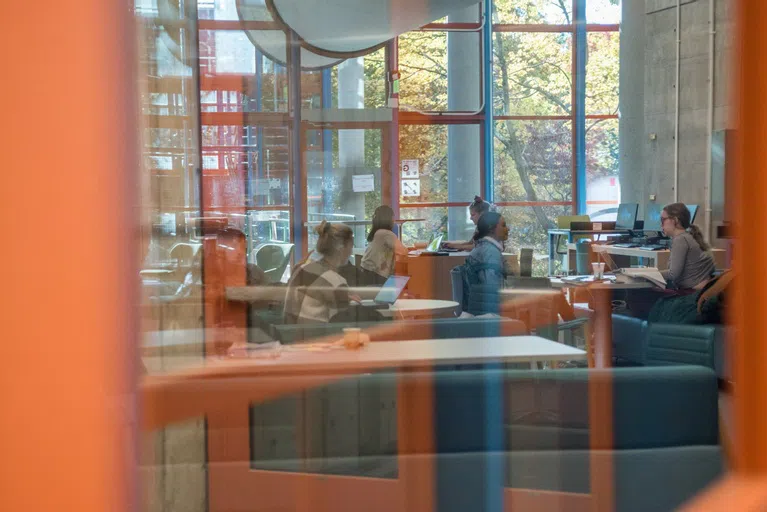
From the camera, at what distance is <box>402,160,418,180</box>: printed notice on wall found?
11.4 meters

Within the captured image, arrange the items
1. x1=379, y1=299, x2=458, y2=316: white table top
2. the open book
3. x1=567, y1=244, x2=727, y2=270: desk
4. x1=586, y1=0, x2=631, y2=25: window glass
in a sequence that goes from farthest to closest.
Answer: x1=586, y1=0, x2=631, y2=25: window glass → x1=567, y1=244, x2=727, y2=270: desk → the open book → x1=379, y1=299, x2=458, y2=316: white table top

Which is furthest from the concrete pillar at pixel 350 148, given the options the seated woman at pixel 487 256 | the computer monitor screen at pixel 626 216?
the computer monitor screen at pixel 626 216

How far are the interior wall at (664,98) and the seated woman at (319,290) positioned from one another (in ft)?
19.0

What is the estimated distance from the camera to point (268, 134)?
18.5 ft

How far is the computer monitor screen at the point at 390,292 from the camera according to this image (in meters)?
5.07

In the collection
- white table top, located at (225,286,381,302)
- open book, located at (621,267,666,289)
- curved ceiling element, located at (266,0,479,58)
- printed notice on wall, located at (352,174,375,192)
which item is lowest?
open book, located at (621,267,666,289)

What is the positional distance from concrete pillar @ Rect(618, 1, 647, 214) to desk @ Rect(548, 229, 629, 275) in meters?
0.81

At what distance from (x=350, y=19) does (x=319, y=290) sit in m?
3.36

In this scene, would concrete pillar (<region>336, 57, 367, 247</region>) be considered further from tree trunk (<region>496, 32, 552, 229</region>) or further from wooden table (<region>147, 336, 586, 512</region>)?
wooden table (<region>147, 336, 586, 512</region>)

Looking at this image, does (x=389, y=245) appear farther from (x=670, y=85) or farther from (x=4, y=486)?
(x=4, y=486)

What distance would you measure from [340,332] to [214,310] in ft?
3.14

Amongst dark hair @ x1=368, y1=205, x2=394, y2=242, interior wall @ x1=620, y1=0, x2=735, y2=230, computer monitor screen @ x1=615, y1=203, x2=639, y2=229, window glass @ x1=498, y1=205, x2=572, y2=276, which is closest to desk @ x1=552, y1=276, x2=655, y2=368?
dark hair @ x1=368, y1=205, x2=394, y2=242

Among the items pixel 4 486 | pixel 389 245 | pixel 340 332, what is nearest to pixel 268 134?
pixel 389 245

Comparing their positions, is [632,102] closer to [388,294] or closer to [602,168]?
[602,168]
